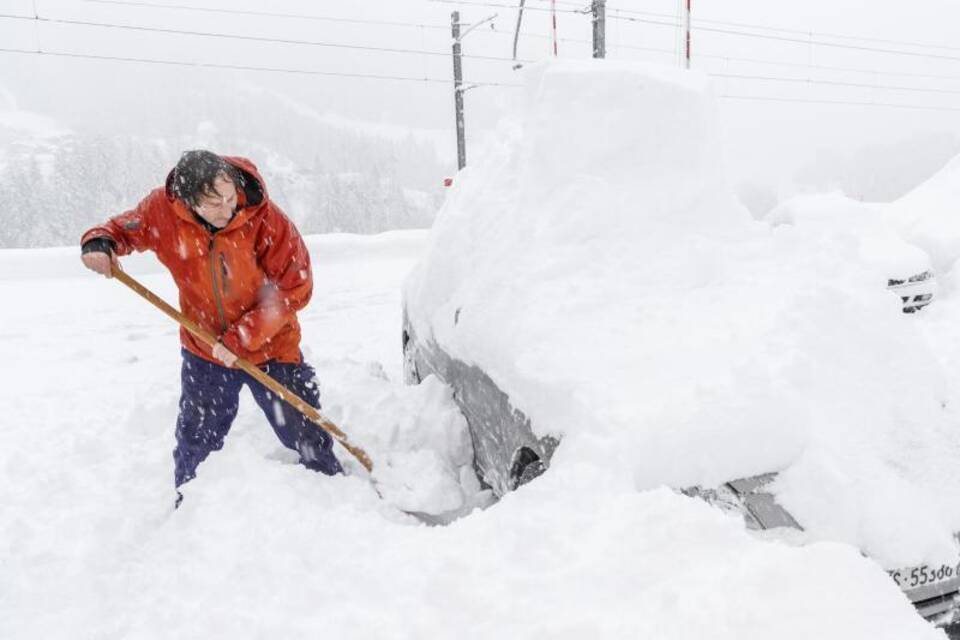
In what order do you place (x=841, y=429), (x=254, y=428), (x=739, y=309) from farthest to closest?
(x=254, y=428), (x=739, y=309), (x=841, y=429)

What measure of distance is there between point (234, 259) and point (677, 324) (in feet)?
6.00

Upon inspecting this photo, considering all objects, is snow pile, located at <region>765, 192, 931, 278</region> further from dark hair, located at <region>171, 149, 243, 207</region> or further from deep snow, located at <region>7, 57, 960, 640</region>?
dark hair, located at <region>171, 149, 243, 207</region>

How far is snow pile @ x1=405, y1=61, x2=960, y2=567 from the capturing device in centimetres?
187

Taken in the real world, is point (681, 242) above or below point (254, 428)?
above

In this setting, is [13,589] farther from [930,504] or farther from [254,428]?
[930,504]

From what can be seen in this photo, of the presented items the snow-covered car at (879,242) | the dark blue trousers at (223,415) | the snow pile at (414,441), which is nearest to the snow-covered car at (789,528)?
the snow pile at (414,441)

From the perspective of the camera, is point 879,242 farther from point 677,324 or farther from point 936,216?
point 677,324

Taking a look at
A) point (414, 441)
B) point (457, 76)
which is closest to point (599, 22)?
point (457, 76)

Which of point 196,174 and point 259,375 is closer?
point 196,174

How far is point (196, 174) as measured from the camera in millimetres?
2486

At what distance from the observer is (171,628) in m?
1.72

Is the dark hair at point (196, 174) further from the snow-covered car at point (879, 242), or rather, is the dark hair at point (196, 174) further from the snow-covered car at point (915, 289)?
the snow-covered car at point (915, 289)

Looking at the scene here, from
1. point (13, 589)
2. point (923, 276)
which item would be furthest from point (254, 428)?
point (923, 276)

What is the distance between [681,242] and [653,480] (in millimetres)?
1218
